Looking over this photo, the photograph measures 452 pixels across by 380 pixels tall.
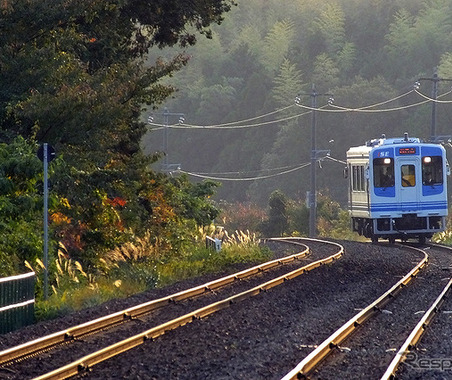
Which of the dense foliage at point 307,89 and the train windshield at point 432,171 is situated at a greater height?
the dense foliage at point 307,89

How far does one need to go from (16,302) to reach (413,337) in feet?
18.9

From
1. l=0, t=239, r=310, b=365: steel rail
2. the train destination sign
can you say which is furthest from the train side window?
l=0, t=239, r=310, b=365: steel rail

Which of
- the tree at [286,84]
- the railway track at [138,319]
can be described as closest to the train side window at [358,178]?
the railway track at [138,319]

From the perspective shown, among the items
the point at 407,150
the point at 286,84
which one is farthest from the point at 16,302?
the point at 286,84

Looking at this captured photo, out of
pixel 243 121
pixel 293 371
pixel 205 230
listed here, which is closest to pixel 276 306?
pixel 293 371

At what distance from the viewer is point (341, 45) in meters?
122

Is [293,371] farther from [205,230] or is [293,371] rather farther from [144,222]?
[205,230]

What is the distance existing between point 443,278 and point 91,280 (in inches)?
275

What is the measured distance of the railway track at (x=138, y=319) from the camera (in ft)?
38.2

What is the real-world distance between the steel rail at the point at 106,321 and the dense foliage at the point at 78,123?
2.36 metres

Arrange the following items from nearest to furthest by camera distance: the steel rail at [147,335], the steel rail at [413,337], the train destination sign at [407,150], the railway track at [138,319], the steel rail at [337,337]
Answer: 1. the steel rail at [413,337]
2. the steel rail at [337,337]
3. the steel rail at [147,335]
4. the railway track at [138,319]
5. the train destination sign at [407,150]

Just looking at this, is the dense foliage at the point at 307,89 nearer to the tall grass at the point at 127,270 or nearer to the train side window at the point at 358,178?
the train side window at the point at 358,178

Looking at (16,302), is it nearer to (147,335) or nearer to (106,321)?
(106,321)

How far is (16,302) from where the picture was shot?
49.8ft
